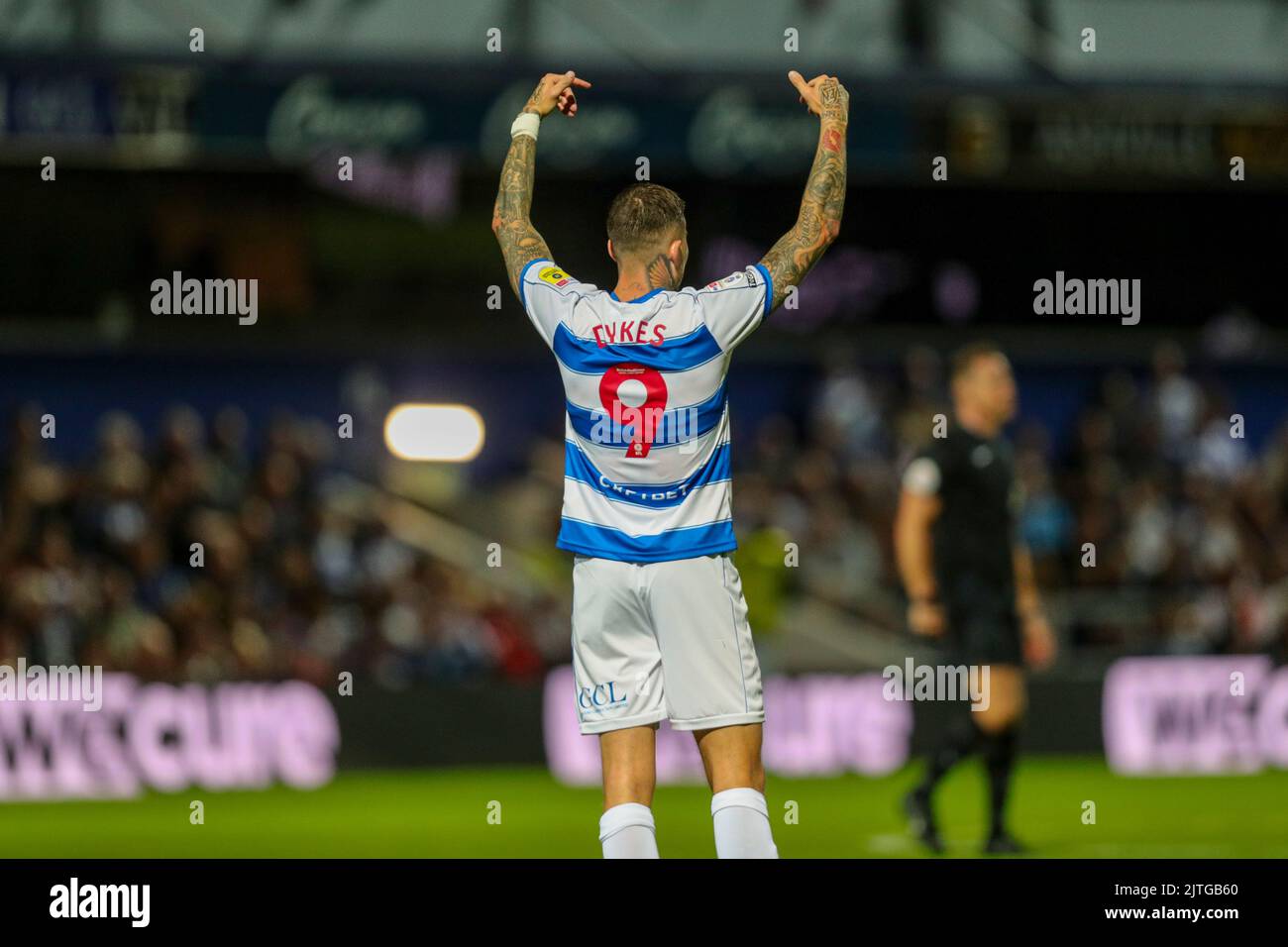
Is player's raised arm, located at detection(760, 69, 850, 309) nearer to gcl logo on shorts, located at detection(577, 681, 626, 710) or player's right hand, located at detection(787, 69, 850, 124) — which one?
player's right hand, located at detection(787, 69, 850, 124)

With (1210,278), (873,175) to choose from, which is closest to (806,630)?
(873,175)

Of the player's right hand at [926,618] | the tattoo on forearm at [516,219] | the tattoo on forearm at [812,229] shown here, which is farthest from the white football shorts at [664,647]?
the player's right hand at [926,618]

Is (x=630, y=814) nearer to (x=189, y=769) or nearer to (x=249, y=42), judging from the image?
(x=189, y=769)

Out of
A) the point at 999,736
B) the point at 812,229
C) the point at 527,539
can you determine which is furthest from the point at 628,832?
the point at 527,539

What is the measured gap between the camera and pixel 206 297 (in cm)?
2030

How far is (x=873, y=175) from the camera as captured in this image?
19.2 metres

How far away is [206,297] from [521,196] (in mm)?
14527

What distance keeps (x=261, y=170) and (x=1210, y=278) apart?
30.8 feet

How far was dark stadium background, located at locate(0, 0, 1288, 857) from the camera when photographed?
15703 mm

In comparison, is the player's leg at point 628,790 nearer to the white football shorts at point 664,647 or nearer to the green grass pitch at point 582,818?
the white football shorts at point 664,647

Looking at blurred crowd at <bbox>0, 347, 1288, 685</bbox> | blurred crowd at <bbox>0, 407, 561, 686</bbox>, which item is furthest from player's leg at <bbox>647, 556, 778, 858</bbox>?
blurred crowd at <bbox>0, 407, 561, 686</bbox>

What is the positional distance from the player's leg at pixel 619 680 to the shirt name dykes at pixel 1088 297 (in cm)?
1479

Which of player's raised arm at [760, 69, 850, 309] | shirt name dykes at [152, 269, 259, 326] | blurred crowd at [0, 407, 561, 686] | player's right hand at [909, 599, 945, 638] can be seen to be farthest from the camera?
shirt name dykes at [152, 269, 259, 326]
